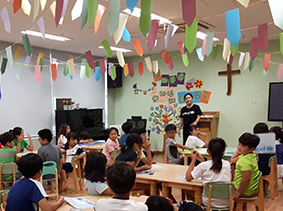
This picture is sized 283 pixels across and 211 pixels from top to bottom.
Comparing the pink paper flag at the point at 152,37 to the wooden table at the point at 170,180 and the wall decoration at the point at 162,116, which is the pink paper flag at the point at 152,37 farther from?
the wall decoration at the point at 162,116

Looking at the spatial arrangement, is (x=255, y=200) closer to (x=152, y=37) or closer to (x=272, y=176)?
(x=272, y=176)

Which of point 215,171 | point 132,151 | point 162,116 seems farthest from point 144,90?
point 215,171

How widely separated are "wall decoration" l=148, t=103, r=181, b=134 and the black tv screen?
2583mm

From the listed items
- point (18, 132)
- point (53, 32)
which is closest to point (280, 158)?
point (18, 132)

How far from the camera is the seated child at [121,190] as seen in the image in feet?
5.56

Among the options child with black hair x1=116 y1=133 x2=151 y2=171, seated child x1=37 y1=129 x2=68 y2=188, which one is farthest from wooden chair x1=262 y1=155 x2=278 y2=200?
seated child x1=37 y1=129 x2=68 y2=188

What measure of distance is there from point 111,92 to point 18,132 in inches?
195

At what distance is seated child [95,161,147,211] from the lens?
1695 mm

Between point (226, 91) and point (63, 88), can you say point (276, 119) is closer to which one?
point (226, 91)

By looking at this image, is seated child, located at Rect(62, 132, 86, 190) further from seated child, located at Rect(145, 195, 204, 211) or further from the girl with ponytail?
seated child, located at Rect(145, 195, 204, 211)

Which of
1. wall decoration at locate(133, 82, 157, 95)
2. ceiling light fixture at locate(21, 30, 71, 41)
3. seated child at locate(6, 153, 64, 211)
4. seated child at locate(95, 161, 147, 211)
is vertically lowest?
seated child at locate(6, 153, 64, 211)

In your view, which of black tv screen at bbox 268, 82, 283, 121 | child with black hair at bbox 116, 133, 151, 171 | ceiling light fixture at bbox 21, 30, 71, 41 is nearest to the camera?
child with black hair at bbox 116, 133, 151, 171

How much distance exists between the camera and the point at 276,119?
6664 mm

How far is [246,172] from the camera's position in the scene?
9.93 feet
